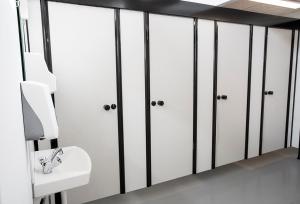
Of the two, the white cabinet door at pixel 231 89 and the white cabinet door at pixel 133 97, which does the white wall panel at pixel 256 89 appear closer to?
the white cabinet door at pixel 231 89

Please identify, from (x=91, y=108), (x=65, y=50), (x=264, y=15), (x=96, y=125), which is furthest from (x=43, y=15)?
(x=264, y=15)

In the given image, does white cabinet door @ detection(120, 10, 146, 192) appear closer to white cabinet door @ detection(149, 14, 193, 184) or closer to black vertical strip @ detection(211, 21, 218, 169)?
white cabinet door @ detection(149, 14, 193, 184)

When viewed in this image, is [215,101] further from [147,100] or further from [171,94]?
[147,100]

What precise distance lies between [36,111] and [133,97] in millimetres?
1277

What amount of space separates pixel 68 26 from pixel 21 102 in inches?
45.9

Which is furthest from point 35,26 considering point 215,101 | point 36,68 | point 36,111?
point 215,101

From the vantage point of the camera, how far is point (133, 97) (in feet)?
7.52

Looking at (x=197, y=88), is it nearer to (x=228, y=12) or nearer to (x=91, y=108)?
(x=228, y=12)

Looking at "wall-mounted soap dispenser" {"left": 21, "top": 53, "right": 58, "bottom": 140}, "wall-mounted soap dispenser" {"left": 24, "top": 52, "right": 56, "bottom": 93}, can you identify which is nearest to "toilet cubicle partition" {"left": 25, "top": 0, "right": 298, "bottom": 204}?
"wall-mounted soap dispenser" {"left": 24, "top": 52, "right": 56, "bottom": 93}

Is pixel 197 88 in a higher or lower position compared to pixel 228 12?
lower

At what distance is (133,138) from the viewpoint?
2.33m

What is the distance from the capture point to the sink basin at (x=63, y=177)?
1208mm

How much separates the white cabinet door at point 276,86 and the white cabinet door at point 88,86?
8.30ft

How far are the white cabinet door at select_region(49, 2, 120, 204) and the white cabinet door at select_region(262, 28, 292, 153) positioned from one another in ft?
8.30
